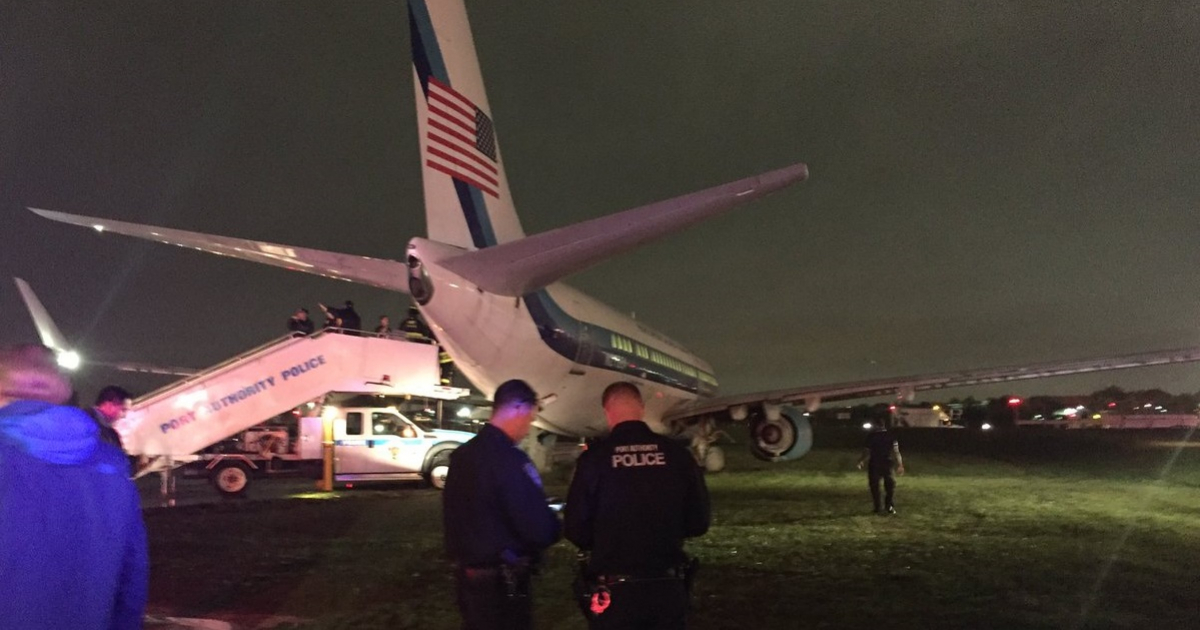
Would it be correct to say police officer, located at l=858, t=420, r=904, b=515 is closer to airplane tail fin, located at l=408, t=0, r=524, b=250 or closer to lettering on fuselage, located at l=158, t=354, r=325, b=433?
airplane tail fin, located at l=408, t=0, r=524, b=250

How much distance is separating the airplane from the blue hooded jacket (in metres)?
4.67

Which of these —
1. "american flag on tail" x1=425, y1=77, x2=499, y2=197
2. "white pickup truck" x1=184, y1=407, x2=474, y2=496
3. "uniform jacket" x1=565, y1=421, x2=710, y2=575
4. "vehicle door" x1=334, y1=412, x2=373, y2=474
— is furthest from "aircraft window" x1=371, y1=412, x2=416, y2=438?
"uniform jacket" x1=565, y1=421, x2=710, y2=575

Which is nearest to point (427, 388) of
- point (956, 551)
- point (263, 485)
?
point (263, 485)

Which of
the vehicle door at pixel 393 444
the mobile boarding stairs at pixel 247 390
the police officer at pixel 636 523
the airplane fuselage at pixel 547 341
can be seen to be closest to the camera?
the police officer at pixel 636 523

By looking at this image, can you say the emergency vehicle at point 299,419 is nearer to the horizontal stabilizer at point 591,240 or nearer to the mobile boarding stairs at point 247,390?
the mobile boarding stairs at point 247,390

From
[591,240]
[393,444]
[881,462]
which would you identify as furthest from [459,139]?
[881,462]

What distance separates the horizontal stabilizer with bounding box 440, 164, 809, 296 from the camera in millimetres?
6160

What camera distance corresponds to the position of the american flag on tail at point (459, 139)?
12.2 meters

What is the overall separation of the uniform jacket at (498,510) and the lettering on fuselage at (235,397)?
14.7 m

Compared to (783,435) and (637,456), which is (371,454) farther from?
(637,456)

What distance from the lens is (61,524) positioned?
97.9 inches

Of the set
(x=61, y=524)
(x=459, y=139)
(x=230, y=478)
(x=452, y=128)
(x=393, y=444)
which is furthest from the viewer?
(x=393, y=444)

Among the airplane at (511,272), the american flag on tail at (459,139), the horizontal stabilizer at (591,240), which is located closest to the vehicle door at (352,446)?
the airplane at (511,272)

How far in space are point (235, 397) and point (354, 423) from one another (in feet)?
8.52
